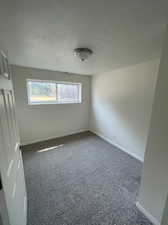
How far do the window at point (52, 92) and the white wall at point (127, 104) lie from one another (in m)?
0.77

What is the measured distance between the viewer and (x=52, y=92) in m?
3.31

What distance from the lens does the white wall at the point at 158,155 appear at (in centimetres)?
102

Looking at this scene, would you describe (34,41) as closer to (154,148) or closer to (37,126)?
(154,148)

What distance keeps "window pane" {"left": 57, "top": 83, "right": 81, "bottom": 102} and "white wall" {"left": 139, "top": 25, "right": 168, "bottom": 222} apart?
2895mm


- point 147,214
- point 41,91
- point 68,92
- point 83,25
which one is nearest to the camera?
point 83,25

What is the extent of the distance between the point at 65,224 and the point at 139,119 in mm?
2239

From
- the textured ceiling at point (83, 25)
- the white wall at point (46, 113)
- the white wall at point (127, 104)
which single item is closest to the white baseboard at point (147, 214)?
the white wall at point (127, 104)

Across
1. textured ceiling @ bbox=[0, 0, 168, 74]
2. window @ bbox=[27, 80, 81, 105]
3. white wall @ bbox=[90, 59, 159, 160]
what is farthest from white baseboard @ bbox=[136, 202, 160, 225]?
window @ bbox=[27, 80, 81, 105]

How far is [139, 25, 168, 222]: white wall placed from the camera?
1.02 meters

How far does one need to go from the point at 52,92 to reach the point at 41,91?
1.10 feet

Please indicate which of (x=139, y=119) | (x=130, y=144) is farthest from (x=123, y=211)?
(x=139, y=119)

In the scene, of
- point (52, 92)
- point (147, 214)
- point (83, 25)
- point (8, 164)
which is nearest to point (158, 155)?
point (147, 214)

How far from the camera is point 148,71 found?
83.0 inches

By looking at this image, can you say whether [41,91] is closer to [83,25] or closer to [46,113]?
[46,113]
